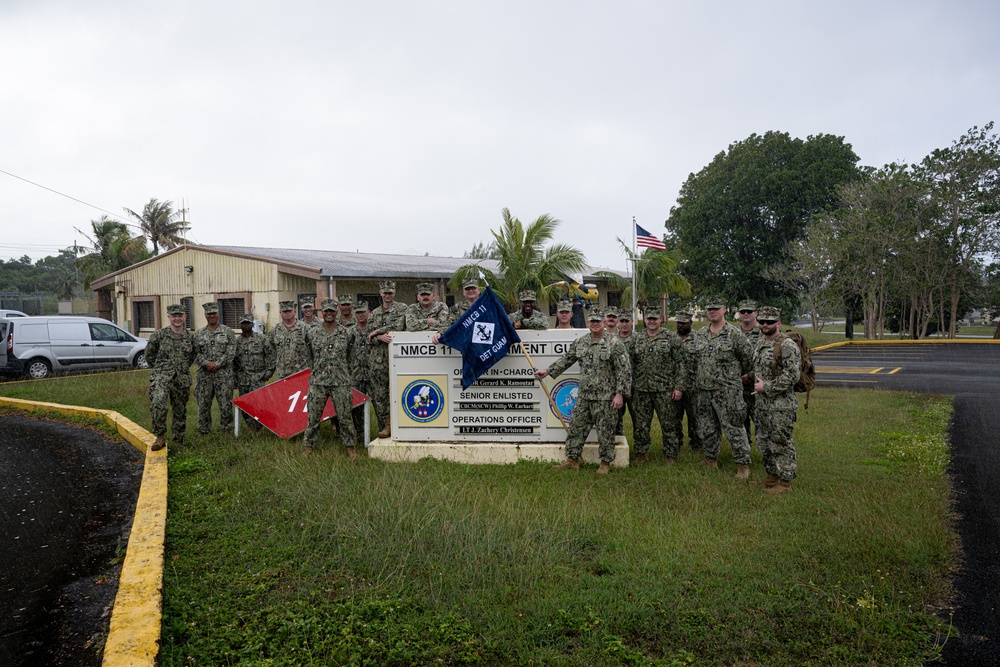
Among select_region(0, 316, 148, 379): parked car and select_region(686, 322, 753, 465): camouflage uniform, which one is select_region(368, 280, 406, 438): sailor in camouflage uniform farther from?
select_region(0, 316, 148, 379): parked car

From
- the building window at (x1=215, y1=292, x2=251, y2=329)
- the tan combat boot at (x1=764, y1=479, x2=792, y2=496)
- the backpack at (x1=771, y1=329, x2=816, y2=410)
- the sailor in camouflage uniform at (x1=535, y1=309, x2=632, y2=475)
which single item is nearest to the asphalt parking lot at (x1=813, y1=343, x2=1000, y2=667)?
the tan combat boot at (x1=764, y1=479, x2=792, y2=496)

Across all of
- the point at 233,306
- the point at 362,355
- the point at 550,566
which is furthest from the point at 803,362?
the point at 233,306

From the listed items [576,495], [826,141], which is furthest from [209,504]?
[826,141]

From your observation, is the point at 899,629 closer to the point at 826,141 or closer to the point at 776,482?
the point at 776,482

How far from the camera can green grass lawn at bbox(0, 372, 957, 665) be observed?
3602 mm

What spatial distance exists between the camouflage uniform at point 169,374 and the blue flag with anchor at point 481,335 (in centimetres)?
336

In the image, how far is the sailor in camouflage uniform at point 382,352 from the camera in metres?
8.59

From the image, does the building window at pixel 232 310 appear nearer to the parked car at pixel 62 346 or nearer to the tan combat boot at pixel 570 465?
the parked car at pixel 62 346

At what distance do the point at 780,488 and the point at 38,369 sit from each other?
675 inches

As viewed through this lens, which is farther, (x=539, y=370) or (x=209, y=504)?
(x=539, y=370)

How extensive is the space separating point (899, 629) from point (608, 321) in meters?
4.30

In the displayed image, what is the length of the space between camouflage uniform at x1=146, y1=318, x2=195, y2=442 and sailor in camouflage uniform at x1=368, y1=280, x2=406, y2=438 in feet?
7.24

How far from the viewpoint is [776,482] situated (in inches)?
253

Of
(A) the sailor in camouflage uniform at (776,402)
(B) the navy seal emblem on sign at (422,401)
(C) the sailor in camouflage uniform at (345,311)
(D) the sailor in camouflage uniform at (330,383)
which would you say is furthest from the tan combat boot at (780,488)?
(C) the sailor in camouflage uniform at (345,311)
